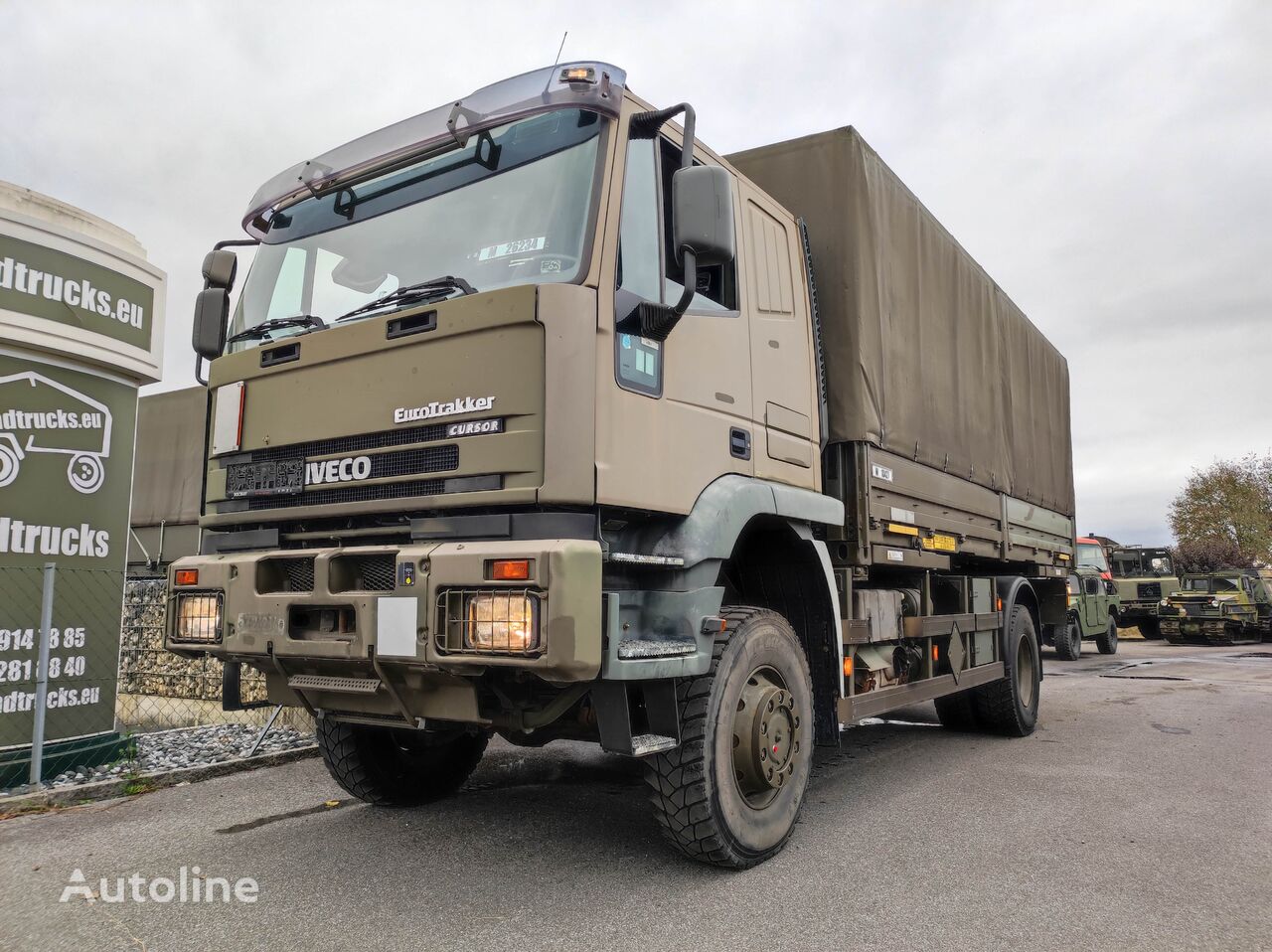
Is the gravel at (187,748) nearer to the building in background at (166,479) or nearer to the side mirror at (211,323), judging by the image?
the side mirror at (211,323)

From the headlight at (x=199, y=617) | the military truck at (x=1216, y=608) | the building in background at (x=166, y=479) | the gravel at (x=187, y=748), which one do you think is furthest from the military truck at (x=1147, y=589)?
the headlight at (x=199, y=617)

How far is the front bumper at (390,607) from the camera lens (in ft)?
9.86

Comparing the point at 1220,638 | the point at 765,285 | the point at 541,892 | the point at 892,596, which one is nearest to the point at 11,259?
the point at 765,285

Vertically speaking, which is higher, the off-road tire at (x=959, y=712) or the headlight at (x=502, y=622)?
the headlight at (x=502, y=622)

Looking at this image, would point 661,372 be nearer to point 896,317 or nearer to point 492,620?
point 492,620

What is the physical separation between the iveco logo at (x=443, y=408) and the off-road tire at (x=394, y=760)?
1812mm

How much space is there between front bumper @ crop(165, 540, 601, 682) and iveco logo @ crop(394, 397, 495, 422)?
51 centimetres

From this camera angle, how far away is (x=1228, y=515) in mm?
48656

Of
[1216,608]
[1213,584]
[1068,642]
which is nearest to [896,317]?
[1068,642]

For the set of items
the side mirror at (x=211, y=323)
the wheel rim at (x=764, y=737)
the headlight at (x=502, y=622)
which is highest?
the side mirror at (x=211, y=323)

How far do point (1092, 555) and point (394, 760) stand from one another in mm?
21121

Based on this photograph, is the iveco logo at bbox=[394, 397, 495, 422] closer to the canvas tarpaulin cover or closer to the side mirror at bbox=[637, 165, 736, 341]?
the side mirror at bbox=[637, 165, 736, 341]

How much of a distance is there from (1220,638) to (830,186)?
25512mm

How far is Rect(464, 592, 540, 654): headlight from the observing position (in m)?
3.02
